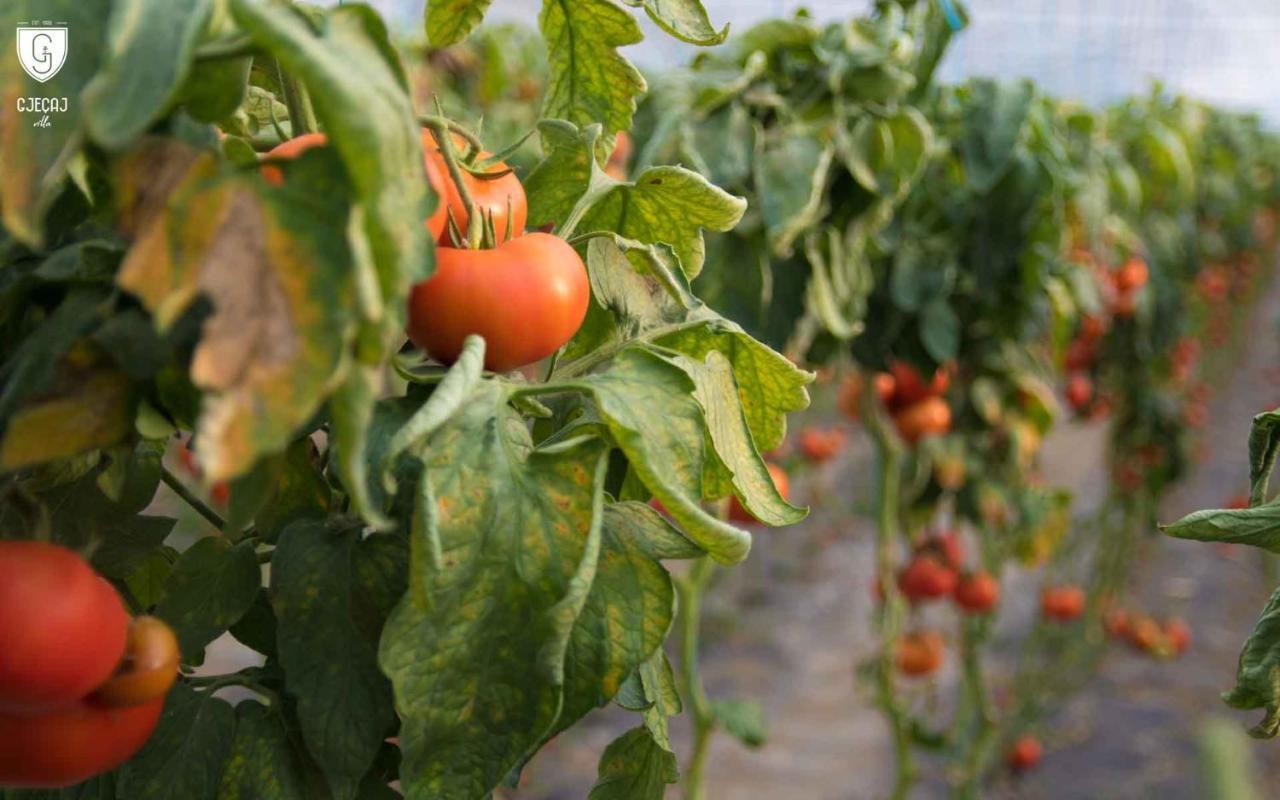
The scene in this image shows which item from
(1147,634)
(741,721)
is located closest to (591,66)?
(741,721)

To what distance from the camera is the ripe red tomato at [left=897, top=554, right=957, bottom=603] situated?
1.94m

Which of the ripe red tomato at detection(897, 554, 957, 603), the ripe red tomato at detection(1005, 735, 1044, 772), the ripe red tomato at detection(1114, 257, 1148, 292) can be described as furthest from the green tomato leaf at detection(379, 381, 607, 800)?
the ripe red tomato at detection(1005, 735, 1044, 772)

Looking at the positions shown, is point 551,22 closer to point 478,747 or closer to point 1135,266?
point 478,747

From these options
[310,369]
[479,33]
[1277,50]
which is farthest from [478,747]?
[1277,50]

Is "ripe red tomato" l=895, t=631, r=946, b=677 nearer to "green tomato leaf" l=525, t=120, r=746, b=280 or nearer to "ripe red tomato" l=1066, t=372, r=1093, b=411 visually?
"ripe red tomato" l=1066, t=372, r=1093, b=411

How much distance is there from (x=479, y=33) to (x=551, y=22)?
221 cm

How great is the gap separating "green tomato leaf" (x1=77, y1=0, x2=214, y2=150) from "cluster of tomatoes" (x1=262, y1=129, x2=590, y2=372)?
0.28 feet

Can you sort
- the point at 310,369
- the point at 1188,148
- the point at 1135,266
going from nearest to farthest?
the point at 310,369 < the point at 1135,266 < the point at 1188,148

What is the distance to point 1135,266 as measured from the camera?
7.46 ft

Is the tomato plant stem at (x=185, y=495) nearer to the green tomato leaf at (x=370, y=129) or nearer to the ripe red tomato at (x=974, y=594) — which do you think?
the green tomato leaf at (x=370, y=129)

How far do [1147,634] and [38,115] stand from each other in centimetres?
321

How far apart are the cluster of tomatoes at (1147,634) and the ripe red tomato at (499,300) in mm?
3018

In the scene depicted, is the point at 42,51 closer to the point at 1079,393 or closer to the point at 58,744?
the point at 58,744

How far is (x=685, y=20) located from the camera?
0.48 metres
